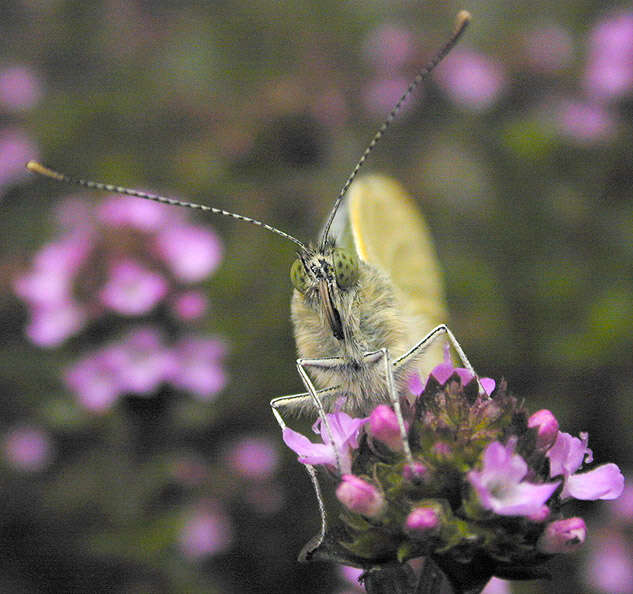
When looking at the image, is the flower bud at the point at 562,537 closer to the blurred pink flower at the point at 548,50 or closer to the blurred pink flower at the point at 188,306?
the blurred pink flower at the point at 188,306

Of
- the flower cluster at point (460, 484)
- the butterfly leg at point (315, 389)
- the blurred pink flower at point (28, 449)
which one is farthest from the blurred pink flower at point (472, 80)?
the flower cluster at point (460, 484)

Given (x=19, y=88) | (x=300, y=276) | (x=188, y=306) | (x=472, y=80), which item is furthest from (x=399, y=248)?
(x=19, y=88)

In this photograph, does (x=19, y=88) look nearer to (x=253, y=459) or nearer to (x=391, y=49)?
(x=391, y=49)

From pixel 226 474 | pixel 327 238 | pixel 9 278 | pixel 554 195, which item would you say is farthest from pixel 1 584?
pixel 554 195

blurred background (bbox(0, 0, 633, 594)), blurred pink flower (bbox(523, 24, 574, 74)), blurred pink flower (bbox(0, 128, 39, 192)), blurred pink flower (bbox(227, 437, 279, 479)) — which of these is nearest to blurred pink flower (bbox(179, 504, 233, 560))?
blurred background (bbox(0, 0, 633, 594))

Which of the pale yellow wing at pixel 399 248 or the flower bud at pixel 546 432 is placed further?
the pale yellow wing at pixel 399 248
